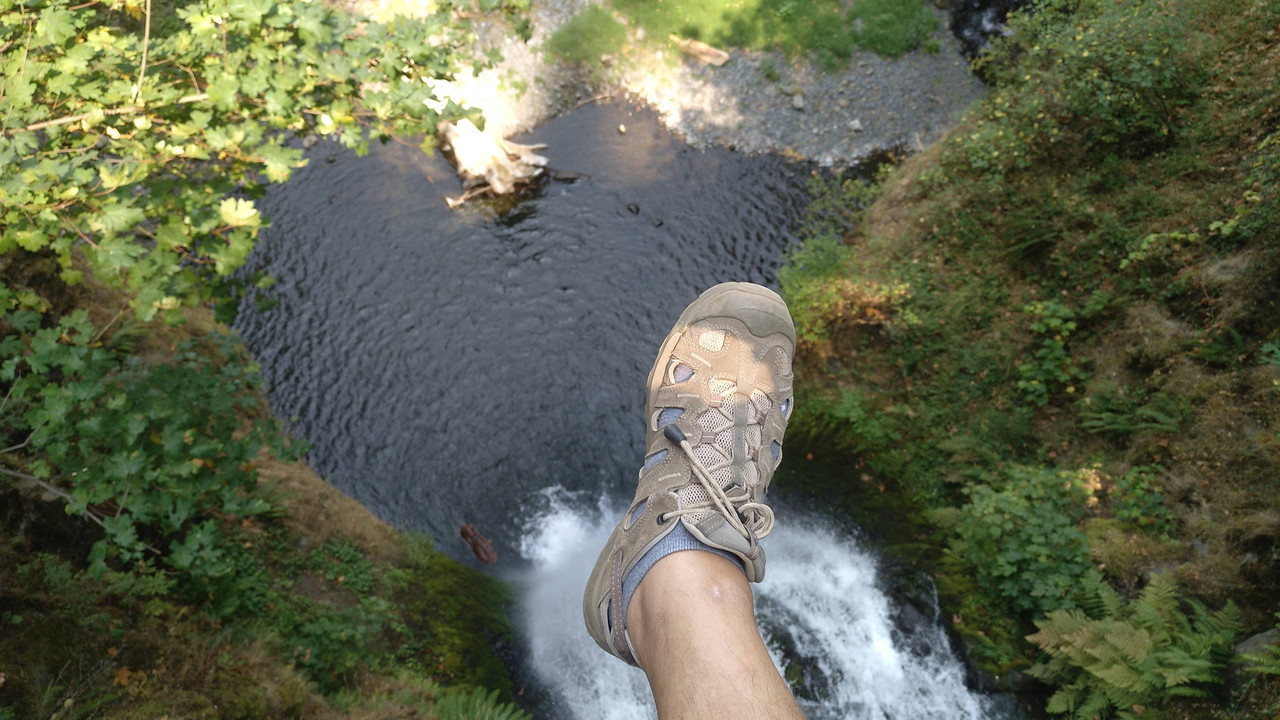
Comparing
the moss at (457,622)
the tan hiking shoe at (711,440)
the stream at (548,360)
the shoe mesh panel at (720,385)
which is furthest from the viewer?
the stream at (548,360)

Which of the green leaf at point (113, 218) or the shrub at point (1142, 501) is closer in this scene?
the green leaf at point (113, 218)

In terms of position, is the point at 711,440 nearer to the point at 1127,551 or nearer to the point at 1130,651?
the point at 1130,651

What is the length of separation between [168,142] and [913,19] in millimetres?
15356

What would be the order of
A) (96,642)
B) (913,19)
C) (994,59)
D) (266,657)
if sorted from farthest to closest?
(913,19), (994,59), (266,657), (96,642)

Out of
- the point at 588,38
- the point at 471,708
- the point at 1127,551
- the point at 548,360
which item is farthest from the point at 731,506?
the point at 588,38

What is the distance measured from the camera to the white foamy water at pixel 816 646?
5879 millimetres

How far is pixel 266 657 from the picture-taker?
15.4 feet

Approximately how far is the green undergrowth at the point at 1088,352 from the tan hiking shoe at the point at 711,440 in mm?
3513

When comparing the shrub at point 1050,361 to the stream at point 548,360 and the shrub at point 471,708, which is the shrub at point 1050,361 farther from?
the shrub at point 471,708

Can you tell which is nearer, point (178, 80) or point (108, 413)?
point (178, 80)

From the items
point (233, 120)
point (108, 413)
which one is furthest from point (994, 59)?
point (108, 413)

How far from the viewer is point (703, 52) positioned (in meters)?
14.0

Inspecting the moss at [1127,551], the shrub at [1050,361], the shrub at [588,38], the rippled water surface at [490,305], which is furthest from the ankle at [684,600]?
the shrub at [588,38]

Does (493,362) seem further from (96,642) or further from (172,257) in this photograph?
(172,257)
